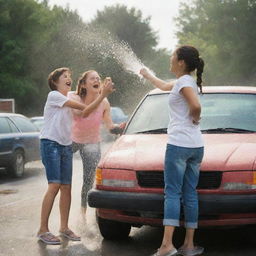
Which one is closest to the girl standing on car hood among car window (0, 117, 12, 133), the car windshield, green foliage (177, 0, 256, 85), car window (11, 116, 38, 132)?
the car windshield

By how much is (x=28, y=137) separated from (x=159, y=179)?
8696 mm

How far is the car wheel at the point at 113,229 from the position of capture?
6117 millimetres

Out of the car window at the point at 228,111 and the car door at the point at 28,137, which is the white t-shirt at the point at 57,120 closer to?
the car window at the point at 228,111

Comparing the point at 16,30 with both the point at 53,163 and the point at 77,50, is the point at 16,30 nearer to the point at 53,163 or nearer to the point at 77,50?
the point at 77,50

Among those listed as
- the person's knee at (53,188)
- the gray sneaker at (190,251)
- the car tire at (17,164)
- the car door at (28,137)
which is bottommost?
the car tire at (17,164)

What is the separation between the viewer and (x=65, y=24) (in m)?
47.8

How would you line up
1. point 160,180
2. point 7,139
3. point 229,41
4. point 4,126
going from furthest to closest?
point 229,41 < point 4,126 < point 7,139 < point 160,180

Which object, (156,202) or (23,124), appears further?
(23,124)

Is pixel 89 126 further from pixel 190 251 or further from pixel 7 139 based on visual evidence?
pixel 7 139

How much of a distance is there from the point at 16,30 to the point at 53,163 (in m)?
36.2

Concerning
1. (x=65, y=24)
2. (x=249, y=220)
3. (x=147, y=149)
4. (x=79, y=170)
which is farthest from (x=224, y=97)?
(x=65, y=24)

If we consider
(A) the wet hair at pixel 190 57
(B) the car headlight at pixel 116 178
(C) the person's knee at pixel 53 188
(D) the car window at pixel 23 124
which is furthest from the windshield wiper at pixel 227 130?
(D) the car window at pixel 23 124

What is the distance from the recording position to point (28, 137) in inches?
549

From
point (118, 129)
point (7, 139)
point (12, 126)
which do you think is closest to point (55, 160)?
point (118, 129)
